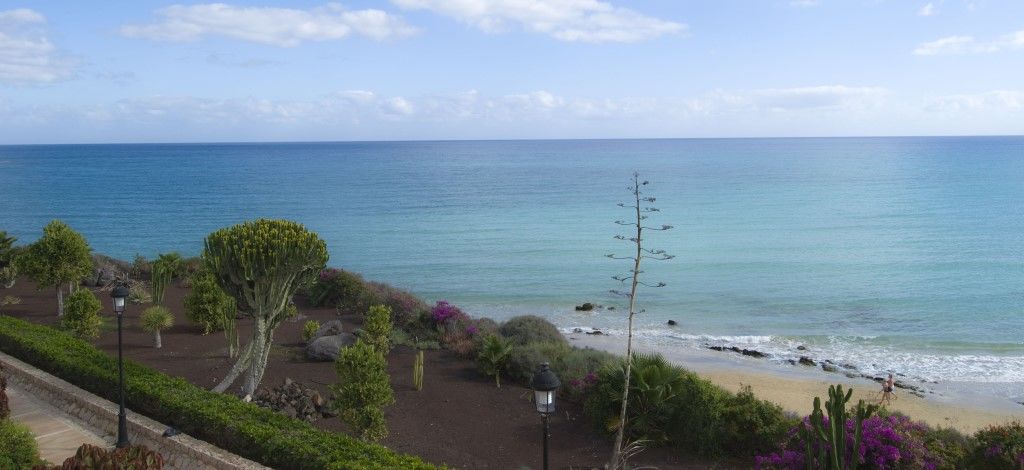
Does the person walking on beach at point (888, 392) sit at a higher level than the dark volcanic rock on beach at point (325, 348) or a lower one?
lower

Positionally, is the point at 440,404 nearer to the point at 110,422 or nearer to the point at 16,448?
the point at 110,422

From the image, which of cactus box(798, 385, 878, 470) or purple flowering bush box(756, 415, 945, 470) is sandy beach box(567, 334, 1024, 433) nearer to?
purple flowering bush box(756, 415, 945, 470)

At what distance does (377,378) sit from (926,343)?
2217 cm

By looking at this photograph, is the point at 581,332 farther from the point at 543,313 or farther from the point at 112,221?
the point at 112,221

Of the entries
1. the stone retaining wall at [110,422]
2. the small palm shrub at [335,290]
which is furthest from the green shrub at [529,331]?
the stone retaining wall at [110,422]

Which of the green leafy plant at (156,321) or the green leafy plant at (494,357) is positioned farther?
the green leafy plant at (156,321)

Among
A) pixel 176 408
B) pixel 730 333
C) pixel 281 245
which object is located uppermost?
pixel 281 245

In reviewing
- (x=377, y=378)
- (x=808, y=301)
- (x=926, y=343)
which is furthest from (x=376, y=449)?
(x=808, y=301)

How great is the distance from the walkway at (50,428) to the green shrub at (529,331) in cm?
1073

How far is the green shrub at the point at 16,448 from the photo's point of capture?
1041cm

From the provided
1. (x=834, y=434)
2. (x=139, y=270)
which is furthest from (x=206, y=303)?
(x=834, y=434)

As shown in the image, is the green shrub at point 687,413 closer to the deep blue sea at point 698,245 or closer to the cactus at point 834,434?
the cactus at point 834,434

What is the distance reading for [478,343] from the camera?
2025 centimetres

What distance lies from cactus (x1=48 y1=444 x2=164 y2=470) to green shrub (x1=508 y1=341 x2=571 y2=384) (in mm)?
10071
